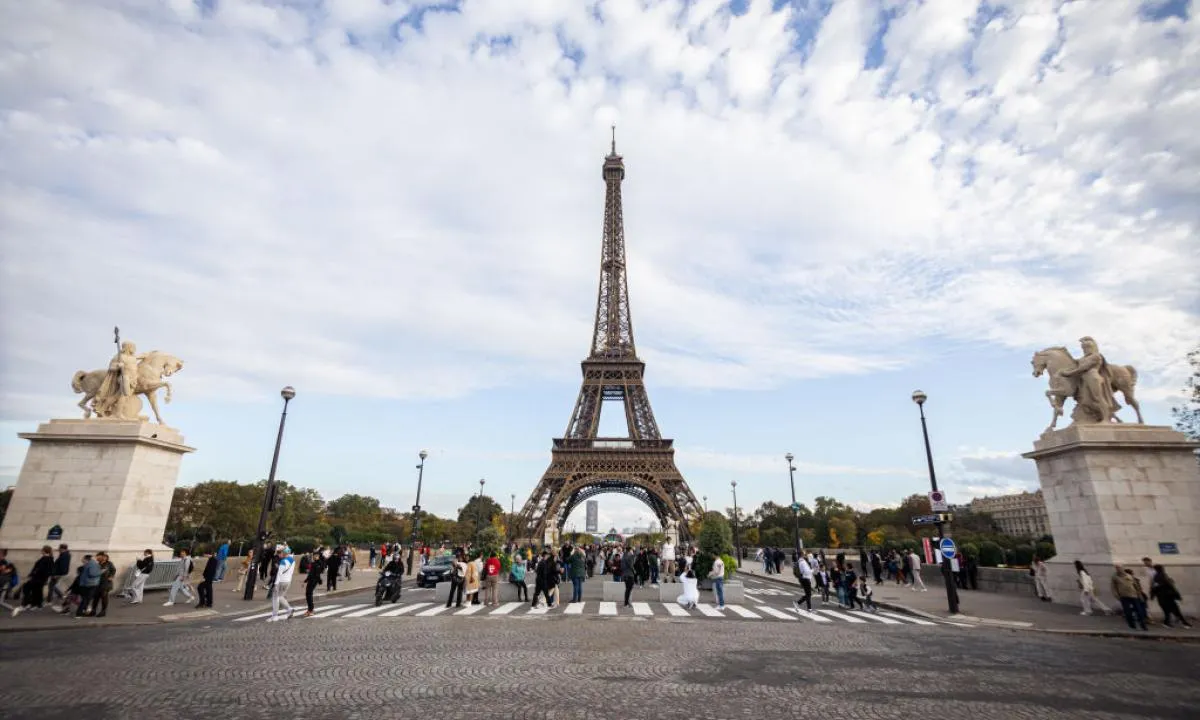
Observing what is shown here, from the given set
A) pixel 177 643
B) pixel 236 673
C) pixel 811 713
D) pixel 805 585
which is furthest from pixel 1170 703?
pixel 177 643

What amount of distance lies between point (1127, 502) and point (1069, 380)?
12.3 feet

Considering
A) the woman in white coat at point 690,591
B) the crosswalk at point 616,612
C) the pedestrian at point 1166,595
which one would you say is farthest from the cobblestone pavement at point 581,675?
the woman in white coat at point 690,591

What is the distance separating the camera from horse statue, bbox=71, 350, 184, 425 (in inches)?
672

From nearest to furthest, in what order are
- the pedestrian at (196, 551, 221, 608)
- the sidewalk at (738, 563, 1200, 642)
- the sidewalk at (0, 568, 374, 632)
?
the sidewalk at (0, 568, 374, 632)
the sidewalk at (738, 563, 1200, 642)
the pedestrian at (196, 551, 221, 608)

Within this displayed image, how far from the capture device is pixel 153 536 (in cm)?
1723

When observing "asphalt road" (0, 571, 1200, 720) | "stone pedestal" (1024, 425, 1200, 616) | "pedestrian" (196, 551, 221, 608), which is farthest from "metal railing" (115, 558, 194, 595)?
"stone pedestal" (1024, 425, 1200, 616)

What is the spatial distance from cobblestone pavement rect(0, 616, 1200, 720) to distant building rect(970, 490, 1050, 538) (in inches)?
6416

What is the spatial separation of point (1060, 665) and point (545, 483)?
47.3 meters

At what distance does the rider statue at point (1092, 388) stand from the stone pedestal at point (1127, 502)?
0.62m

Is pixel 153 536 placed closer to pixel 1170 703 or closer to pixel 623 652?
pixel 623 652

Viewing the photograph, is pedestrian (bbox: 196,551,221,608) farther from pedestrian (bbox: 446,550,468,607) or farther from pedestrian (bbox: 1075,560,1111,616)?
pedestrian (bbox: 1075,560,1111,616)

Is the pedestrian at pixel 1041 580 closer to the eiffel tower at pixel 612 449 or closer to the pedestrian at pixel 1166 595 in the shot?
the pedestrian at pixel 1166 595

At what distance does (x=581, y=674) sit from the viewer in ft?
27.8

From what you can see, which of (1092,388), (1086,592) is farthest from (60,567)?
(1092,388)
